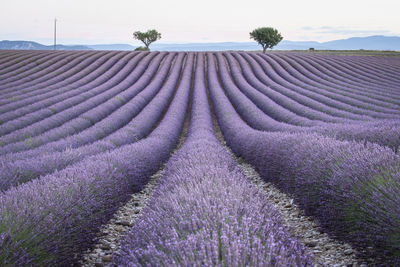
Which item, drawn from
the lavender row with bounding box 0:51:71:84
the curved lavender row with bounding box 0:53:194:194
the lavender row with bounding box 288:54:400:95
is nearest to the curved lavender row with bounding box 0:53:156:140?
the curved lavender row with bounding box 0:53:194:194

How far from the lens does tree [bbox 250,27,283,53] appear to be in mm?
44344

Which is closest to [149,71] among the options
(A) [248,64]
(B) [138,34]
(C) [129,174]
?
(A) [248,64]

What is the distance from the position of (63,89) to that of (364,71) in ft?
67.6

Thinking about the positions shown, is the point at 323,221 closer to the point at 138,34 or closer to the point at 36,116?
the point at 36,116

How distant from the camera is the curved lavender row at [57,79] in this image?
1454 cm

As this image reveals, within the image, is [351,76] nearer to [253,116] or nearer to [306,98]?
[306,98]

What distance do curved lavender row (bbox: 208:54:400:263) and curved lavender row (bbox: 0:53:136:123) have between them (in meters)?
9.80

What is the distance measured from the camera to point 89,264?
2979 mm

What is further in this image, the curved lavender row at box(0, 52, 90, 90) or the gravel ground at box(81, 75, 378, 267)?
the curved lavender row at box(0, 52, 90, 90)

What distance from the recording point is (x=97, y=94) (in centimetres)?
1584

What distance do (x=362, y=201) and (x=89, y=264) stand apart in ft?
8.28

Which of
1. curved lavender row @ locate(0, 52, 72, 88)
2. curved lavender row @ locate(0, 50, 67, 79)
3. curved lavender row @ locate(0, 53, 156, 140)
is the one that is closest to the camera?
curved lavender row @ locate(0, 53, 156, 140)

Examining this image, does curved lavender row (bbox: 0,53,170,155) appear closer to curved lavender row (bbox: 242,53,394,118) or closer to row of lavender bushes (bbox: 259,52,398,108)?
curved lavender row (bbox: 242,53,394,118)

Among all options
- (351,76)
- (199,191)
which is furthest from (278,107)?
(351,76)
